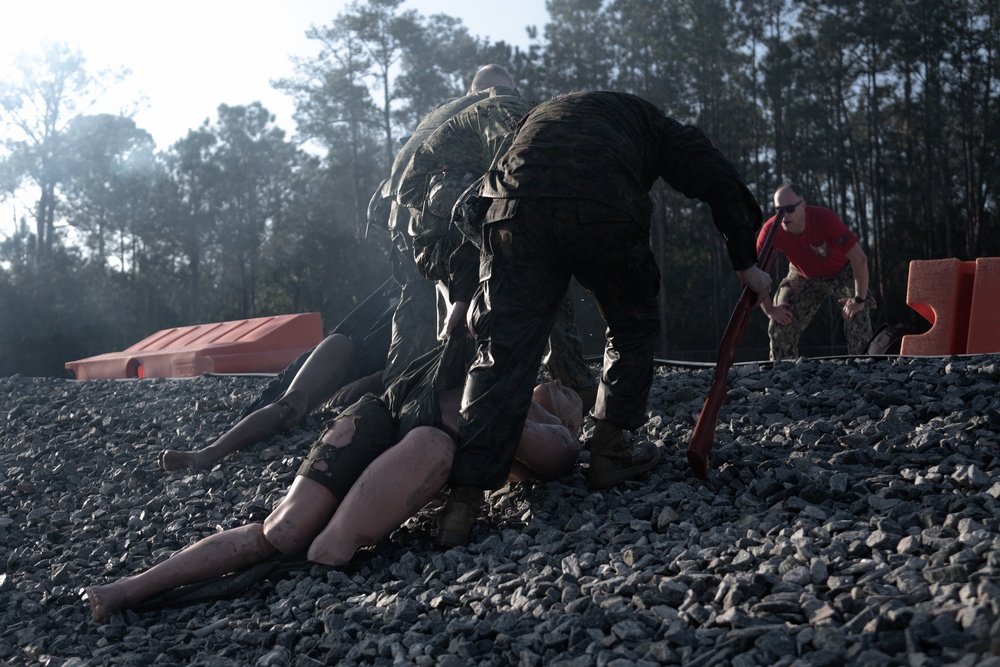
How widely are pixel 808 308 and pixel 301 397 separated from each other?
382 centimetres

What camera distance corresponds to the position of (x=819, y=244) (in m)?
7.19

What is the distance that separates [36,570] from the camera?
4.50m

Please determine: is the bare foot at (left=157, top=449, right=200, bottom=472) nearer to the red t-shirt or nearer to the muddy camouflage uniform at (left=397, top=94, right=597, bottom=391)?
the muddy camouflage uniform at (left=397, top=94, right=597, bottom=391)

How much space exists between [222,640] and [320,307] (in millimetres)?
29637

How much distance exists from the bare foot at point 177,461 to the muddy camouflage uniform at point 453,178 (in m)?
1.99

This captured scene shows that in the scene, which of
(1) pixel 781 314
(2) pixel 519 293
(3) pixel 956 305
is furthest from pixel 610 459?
(3) pixel 956 305

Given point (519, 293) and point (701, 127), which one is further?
point (701, 127)

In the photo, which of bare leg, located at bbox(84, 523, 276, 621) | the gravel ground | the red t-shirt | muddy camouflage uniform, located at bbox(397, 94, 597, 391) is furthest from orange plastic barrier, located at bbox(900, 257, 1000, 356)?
bare leg, located at bbox(84, 523, 276, 621)

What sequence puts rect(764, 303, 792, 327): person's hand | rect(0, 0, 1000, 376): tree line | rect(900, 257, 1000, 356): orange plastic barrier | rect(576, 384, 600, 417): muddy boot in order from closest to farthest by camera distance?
rect(576, 384, 600, 417): muddy boot, rect(900, 257, 1000, 356): orange plastic barrier, rect(764, 303, 792, 327): person's hand, rect(0, 0, 1000, 376): tree line

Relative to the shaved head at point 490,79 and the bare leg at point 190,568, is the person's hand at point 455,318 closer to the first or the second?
the bare leg at point 190,568

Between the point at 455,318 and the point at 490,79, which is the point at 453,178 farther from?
A: the point at 490,79

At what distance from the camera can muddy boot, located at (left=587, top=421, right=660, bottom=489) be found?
3.93m

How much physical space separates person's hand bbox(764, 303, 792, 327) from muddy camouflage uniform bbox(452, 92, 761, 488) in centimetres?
318

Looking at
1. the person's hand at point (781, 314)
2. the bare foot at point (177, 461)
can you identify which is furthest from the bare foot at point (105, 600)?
the person's hand at point (781, 314)
